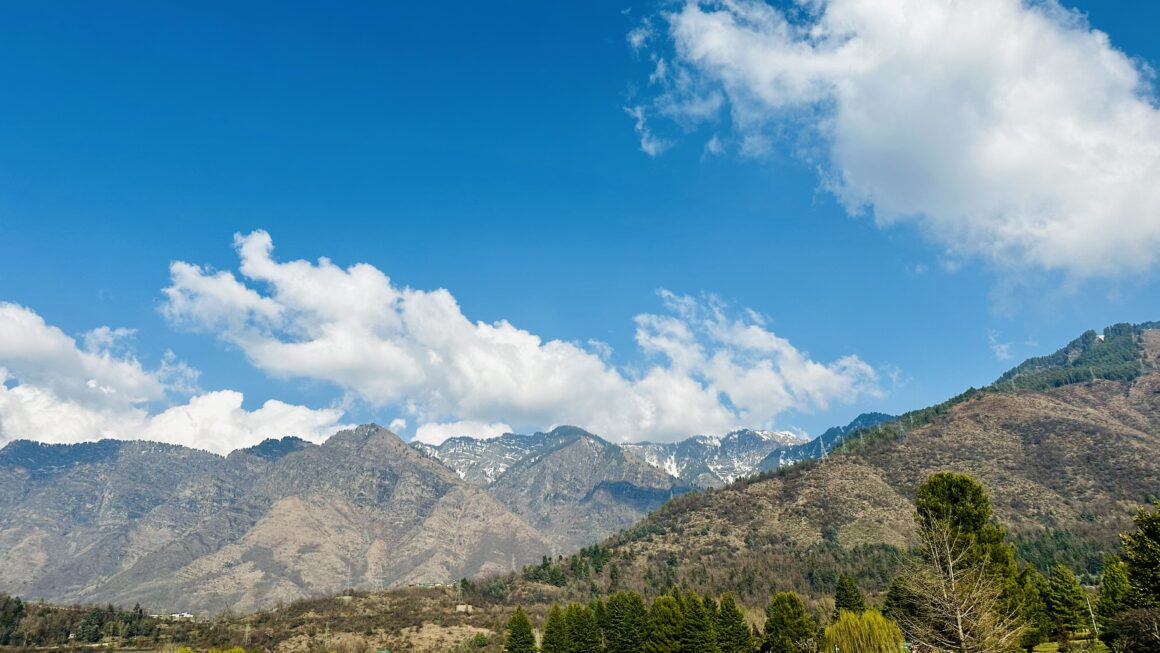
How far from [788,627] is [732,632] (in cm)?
676

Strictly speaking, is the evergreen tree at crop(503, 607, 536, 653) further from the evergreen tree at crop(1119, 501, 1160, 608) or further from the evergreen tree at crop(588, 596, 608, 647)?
the evergreen tree at crop(1119, 501, 1160, 608)

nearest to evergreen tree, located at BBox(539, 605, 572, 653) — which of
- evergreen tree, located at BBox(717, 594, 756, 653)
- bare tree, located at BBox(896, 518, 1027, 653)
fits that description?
evergreen tree, located at BBox(717, 594, 756, 653)

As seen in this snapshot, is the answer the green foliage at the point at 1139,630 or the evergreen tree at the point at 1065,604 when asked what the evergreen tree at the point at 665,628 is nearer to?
the evergreen tree at the point at 1065,604

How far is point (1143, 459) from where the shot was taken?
7731 inches

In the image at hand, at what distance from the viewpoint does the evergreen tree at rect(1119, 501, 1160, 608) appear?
3728 centimetres

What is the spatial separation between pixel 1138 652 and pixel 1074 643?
21453 millimetres

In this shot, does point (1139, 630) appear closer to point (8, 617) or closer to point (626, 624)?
point (626, 624)

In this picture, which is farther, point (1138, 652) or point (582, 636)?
point (582, 636)

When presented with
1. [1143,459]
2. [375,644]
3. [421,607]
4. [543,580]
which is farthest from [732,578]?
[1143,459]

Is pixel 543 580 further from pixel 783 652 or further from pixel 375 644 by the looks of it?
pixel 783 652

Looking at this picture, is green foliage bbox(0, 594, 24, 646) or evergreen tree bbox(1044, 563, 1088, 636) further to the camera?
green foliage bbox(0, 594, 24, 646)

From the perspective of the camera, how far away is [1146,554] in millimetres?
38469

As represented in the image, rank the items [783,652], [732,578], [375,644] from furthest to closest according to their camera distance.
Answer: [732,578]
[375,644]
[783,652]

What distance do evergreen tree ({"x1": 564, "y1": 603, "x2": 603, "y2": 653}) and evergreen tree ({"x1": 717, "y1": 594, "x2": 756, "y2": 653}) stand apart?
1774 cm
